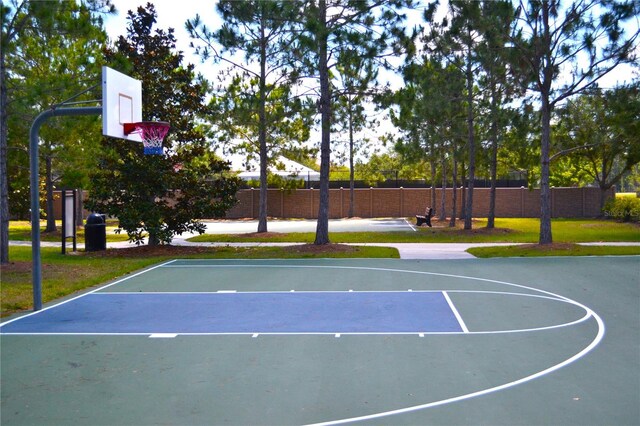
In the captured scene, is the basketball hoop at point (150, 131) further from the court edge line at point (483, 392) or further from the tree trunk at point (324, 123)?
the court edge line at point (483, 392)

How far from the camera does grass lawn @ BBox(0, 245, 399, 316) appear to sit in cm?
1295

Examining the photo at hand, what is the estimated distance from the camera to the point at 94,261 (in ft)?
60.5

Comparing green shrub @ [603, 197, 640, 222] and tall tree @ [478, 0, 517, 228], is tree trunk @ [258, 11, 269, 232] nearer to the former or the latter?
tall tree @ [478, 0, 517, 228]

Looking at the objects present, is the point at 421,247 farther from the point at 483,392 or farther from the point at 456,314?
the point at 483,392

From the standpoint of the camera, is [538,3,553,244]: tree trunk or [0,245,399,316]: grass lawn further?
[538,3,553,244]: tree trunk

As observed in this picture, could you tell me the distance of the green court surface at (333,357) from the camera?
19.8ft

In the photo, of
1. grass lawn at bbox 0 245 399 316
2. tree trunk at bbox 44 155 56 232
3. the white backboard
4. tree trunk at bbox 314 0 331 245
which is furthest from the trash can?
the white backboard

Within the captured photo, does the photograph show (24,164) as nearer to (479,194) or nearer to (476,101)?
(476,101)

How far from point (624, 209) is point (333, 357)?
29.7 m

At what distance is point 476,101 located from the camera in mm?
27172

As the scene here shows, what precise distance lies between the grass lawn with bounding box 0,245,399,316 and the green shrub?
17.9 meters

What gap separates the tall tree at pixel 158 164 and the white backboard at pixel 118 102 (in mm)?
7985

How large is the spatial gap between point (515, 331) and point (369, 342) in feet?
7.24

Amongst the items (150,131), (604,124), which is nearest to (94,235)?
(150,131)
